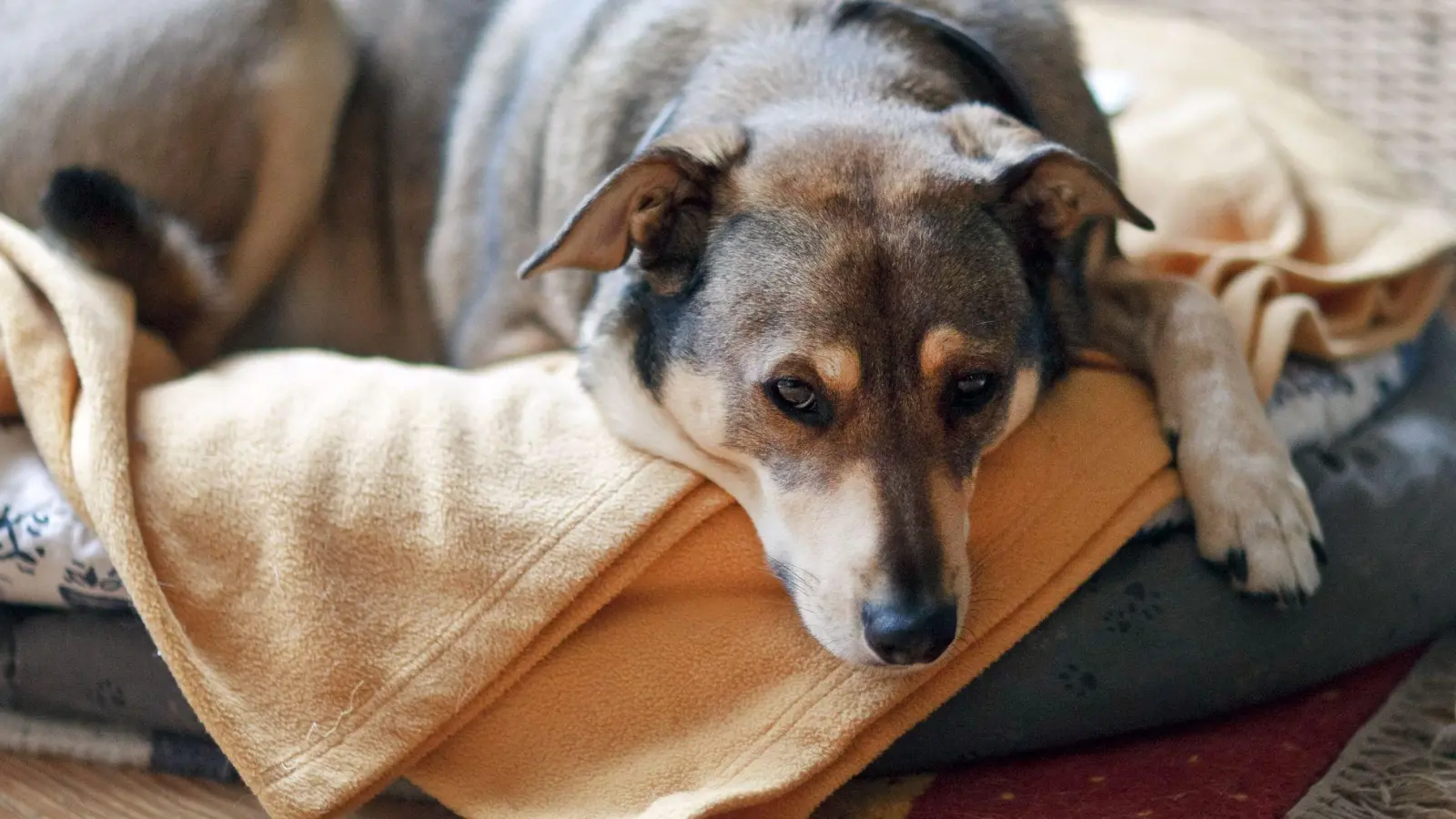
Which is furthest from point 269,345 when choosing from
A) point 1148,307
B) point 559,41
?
point 1148,307

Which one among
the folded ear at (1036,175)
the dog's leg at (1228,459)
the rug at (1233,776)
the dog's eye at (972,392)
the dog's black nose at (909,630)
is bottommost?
the rug at (1233,776)

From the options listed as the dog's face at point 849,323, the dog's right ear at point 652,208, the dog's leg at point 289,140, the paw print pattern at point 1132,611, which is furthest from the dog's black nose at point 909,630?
the dog's leg at point 289,140

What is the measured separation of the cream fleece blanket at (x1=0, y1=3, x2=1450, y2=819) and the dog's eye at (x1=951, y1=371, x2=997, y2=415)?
15 centimetres

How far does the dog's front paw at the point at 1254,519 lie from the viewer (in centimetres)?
175

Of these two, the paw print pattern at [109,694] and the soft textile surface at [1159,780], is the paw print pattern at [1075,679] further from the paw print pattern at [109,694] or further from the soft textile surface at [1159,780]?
the paw print pattern at [109,694]

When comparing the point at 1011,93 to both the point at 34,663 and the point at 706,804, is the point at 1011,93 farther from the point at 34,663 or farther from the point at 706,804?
the point at 34,663

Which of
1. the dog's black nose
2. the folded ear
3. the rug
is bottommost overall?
the rug

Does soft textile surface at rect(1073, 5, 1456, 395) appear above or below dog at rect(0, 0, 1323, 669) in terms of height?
below

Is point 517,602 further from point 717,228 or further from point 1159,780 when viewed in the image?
point 1159,780

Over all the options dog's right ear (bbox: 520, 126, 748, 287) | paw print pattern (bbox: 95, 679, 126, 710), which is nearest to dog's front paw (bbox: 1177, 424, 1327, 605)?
dog's right ear (bbox: 520, 126, 748, 287)

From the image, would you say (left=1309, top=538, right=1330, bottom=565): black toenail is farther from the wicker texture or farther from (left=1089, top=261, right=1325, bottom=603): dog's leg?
the wicker texture

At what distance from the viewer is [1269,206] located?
2.54 metres

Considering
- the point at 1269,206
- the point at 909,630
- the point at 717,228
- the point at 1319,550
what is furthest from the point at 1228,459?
the point at 1269,206

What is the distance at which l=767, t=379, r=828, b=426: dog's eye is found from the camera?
1629 millimetres
